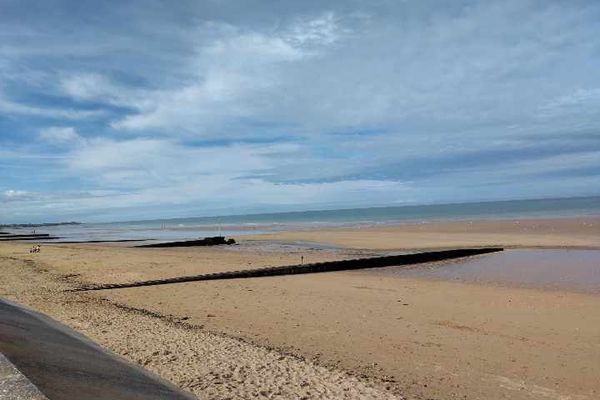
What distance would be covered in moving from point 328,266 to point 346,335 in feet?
34.2

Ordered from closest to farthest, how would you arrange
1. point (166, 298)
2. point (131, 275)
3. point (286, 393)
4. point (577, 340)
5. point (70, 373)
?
point (70, 373)
point (286, 393)
point (577, 340)
point (166, 298)
point (131, 275)

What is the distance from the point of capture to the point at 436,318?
10.3 m

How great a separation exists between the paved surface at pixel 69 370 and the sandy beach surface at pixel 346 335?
32.1 inches

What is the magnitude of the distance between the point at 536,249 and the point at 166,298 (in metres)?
19.3

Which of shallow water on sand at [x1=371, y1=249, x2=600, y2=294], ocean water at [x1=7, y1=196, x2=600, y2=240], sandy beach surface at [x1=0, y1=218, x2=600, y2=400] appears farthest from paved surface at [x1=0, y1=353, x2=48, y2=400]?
ocean water at [x1=7, y1=196, x2=600, y2=240]

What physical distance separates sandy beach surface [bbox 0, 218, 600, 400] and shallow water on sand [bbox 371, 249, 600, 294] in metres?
1.26

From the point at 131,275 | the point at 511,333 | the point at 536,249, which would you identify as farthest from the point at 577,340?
the point at 536,249

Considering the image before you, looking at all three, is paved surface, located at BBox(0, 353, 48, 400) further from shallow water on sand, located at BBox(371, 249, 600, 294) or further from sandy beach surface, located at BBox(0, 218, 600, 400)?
shallow water on sand, located at BBox(371, 249, 600, 294)

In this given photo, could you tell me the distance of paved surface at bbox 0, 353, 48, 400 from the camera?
3127 mm

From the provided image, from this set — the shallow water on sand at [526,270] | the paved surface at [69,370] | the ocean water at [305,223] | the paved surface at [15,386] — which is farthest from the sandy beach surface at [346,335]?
the ocean water at [305,223]

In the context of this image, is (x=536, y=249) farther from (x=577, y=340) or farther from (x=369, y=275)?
(x=577, y=340)

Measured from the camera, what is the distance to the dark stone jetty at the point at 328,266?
617 inches

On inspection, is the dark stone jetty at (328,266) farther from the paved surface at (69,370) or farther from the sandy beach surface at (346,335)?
the paved surface at (69,370)

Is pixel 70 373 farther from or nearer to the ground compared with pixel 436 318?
farther from the ground
